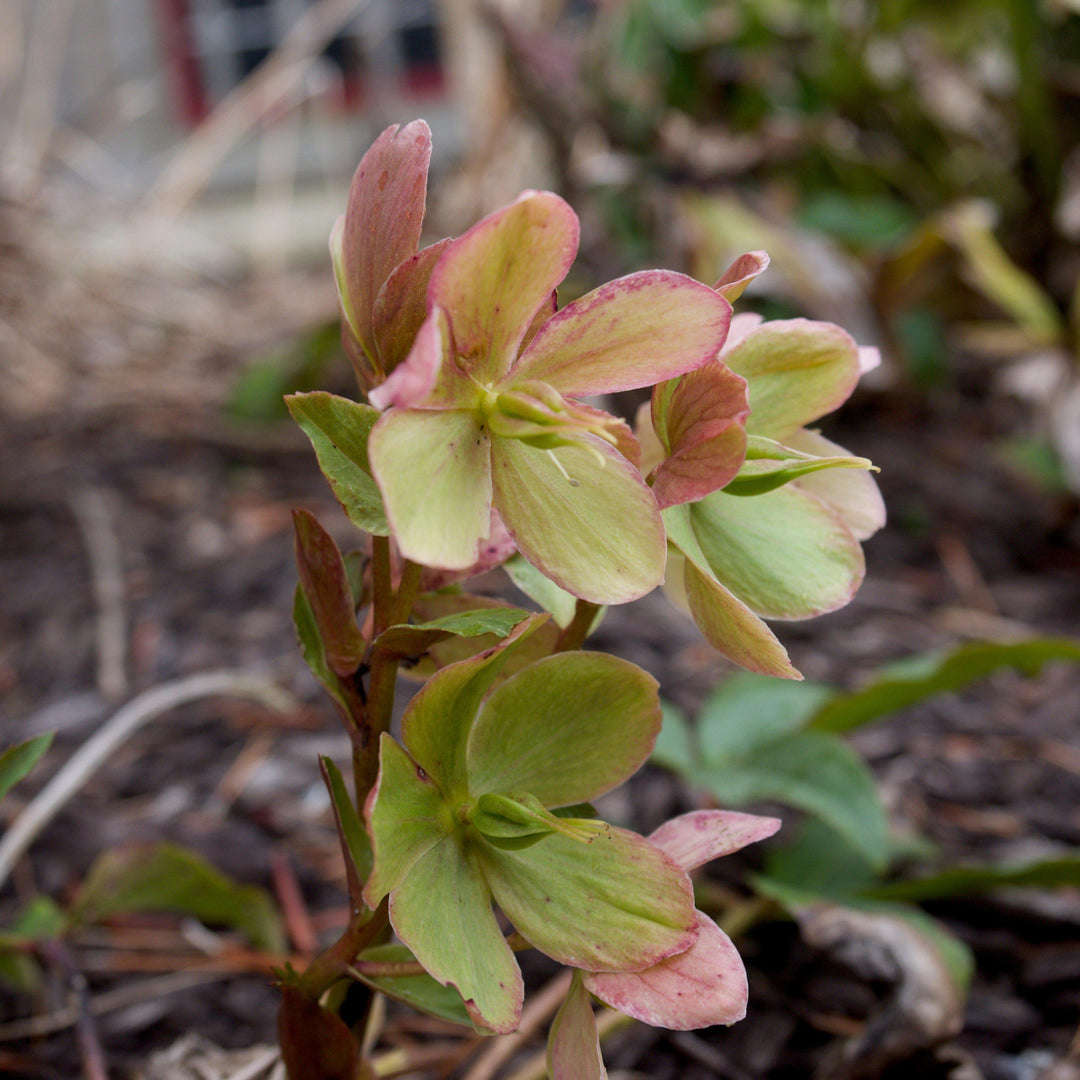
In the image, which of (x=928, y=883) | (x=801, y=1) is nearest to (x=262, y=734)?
(x=928, y=883)

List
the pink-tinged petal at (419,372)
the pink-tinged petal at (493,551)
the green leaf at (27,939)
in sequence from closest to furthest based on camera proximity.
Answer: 1. the pink-tinged petal at (419,372)
2. the pink-tinged petal at (493,551)
3. the green leaf at (27,939)

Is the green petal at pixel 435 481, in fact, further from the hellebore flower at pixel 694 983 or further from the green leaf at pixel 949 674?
the green leaf at pixel 949 674

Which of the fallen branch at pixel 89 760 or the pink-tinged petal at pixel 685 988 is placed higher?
the pink-tinged petal at pixel 685 988

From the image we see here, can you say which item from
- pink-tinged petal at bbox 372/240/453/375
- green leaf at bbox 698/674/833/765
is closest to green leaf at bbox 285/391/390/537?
pink-tinged petal at bbox 372/240/453/375

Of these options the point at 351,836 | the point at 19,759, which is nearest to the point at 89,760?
the point at 19,759

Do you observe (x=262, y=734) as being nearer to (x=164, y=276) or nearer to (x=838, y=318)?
(x=838, y=318)

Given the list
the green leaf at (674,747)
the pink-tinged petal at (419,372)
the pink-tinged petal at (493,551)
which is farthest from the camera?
the green leaf at (674,747)

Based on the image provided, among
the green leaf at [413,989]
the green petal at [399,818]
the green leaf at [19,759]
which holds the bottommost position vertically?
the green leaf at [413,989]

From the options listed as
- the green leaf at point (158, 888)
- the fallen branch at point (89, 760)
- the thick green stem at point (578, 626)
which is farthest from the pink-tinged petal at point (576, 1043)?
the fallen branch at point (89, 760)
